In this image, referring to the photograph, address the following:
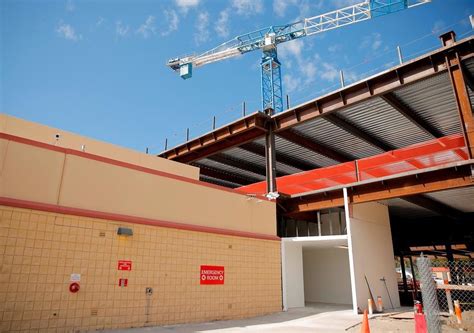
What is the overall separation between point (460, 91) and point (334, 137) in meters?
8.36

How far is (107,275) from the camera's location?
32.0 ft

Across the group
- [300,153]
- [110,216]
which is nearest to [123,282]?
[110,216]

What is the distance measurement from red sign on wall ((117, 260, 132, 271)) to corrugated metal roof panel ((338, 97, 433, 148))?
1322 cm

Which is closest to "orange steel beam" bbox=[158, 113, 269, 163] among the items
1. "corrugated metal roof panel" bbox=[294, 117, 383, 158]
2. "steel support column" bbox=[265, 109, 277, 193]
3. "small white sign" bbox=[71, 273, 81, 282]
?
"steel support column" bbox=[265, 109, 277, 193]

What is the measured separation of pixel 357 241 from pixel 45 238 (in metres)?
12.6

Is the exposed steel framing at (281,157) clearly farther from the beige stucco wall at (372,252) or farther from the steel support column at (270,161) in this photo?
the beige stucco wall at (372,252)

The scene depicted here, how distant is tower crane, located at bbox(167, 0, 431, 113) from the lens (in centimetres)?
4572

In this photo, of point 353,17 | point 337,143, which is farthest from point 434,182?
point 353,17

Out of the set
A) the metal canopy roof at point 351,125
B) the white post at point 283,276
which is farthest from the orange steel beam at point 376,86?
the white post at point 283,276

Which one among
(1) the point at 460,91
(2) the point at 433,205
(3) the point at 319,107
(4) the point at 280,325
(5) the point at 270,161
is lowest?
(4) the point at 280,325

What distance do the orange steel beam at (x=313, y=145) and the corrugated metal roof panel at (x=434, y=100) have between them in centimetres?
603

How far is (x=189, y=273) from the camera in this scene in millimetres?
11758

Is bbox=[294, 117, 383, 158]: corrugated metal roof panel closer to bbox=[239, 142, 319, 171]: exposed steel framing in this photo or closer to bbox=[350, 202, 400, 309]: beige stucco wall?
bbox=[239, 142, 319, 171]: exposed steel framing

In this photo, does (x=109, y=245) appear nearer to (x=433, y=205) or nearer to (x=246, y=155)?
(x=246, y=155)
